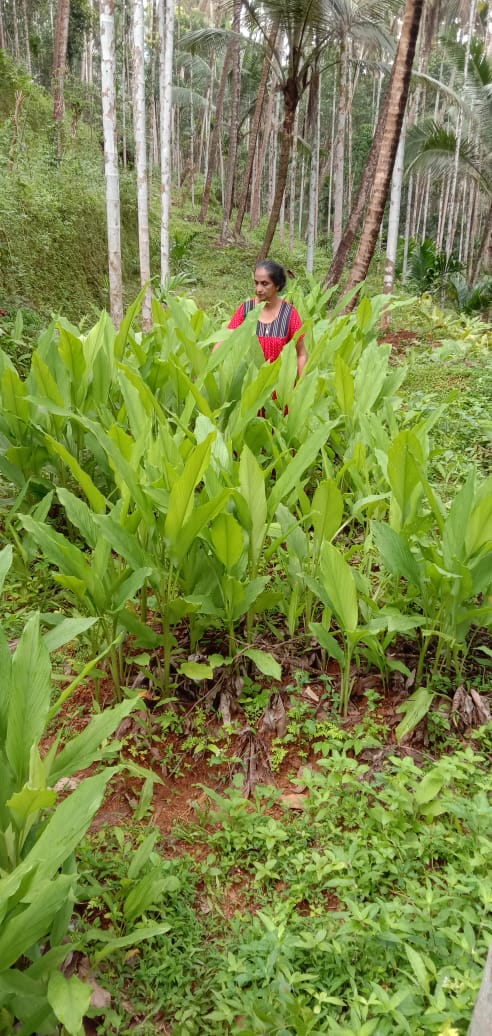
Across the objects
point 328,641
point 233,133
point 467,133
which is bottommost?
point 328,641

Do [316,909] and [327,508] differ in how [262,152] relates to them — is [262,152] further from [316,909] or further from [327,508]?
[316,909]

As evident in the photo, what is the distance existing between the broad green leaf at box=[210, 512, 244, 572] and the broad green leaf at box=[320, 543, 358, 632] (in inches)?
9.5

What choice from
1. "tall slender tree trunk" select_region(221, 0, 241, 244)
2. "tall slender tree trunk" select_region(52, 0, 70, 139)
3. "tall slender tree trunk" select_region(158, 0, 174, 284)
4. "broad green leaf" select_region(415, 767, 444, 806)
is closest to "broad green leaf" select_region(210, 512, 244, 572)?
"broad green leaf" select_region(415, 767, 444, 806)

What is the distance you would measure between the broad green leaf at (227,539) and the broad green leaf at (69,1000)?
1.11 meters

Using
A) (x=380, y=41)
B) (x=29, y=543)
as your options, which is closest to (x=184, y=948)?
(x=29, y=543)

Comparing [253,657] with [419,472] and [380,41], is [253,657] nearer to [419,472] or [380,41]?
[419,472]

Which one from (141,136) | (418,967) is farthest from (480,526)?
(141,136)

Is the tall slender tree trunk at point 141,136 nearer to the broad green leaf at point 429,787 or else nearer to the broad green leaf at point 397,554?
the broad green leaf at point 397,554

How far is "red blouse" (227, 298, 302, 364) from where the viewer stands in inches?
153

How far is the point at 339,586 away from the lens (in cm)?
192

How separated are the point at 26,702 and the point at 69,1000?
0.47m

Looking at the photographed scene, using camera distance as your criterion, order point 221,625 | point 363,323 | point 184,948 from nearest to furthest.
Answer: point 184,948 < point 221,625 < point 363,323

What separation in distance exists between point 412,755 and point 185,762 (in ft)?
2.08

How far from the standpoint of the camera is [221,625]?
2.23 metres
